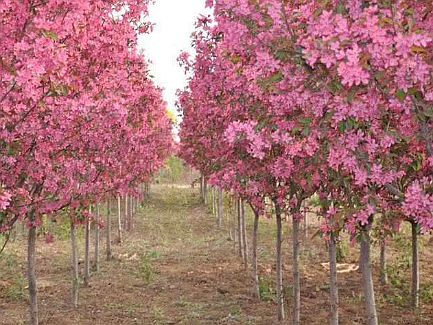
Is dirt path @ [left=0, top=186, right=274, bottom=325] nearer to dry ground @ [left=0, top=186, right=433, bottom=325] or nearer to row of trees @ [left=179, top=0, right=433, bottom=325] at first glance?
dry ground @ [left=0, top=186, right=433, bottom=325]

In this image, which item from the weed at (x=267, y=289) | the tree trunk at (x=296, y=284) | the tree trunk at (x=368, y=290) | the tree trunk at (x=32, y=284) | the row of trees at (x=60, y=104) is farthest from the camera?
the weed at (x=267, y=289)

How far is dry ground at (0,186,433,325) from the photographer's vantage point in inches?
492

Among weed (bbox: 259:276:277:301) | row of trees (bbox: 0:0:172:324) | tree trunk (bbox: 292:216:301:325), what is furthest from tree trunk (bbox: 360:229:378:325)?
weed (bbox: 259:276:277:301)

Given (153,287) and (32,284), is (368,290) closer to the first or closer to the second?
(32,284)

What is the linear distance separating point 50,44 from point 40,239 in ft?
67.4

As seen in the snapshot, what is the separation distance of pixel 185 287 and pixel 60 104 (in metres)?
9.17

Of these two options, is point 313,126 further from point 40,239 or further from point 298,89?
point 40,239

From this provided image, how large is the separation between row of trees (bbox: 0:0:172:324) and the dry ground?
11.4ft

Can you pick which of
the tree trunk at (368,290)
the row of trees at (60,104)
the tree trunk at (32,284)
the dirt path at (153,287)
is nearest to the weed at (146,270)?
the dirt path at (153,287)

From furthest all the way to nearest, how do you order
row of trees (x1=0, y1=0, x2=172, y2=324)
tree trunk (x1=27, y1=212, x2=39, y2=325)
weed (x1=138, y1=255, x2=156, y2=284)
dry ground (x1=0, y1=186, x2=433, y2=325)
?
weed (x1=138, y1=255, x2=156, y2=284) → dry ground (x1=0, y1=186, x2=433, y2=325) → tree trunk (x1=27, y1=212, x2=39, y2=325) → row of trees (x1=0, y1=0, x2=172, y2=324)

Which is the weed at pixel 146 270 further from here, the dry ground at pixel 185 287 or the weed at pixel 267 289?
the weed at pixel 267 289

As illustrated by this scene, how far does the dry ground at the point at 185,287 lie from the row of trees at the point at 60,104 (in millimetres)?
3484

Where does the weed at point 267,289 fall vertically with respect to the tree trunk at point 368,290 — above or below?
below

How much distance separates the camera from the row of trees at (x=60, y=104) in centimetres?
585
